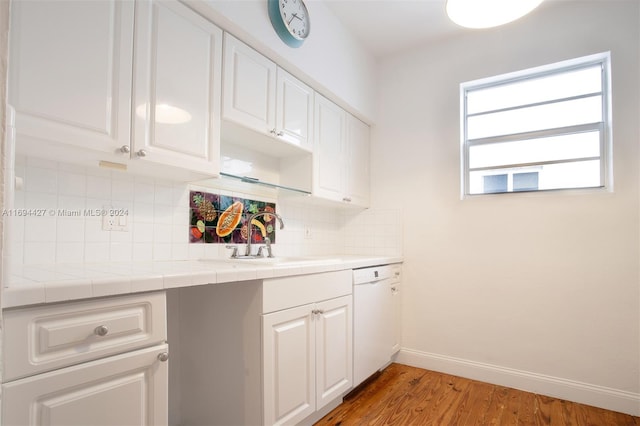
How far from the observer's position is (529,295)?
2.56 m

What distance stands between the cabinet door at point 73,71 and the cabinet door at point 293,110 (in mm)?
929

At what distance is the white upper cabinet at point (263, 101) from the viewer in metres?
1.88

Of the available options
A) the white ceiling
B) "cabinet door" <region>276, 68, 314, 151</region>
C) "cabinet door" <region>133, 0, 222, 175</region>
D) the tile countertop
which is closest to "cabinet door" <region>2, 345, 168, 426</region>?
the tile countertop

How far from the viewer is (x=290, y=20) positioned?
212cm

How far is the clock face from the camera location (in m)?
2.08

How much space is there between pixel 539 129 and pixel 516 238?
84cm

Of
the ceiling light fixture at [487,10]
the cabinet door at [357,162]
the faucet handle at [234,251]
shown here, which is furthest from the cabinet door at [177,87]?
the cabinet door at [357,162]

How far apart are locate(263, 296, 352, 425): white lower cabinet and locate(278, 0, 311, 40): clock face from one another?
1631 mm

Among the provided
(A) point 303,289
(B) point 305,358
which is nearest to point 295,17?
(A) point 303,289

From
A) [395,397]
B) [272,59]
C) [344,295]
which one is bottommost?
[395,397]

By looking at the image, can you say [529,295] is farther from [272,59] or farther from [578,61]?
[272,59]

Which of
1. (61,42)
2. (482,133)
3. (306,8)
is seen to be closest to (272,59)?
(306,8)

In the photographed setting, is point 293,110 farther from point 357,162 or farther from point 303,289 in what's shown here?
point 303,289

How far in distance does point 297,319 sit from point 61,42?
1.49 metres
